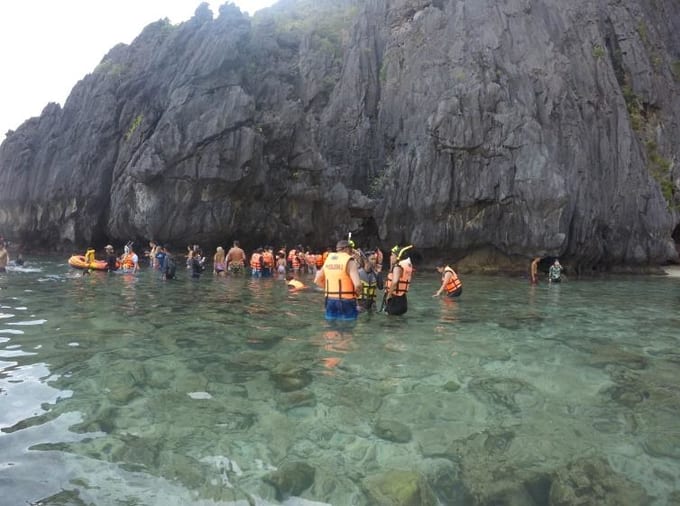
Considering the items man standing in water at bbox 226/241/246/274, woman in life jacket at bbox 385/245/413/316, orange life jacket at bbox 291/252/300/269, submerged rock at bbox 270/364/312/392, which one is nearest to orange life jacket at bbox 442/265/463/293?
woman in life jacket at bbox 385/245/413/316

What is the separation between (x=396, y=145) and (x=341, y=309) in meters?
33.3

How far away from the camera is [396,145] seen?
42.4 metres

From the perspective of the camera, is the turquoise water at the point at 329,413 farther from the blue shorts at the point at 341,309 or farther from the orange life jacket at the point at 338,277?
the orange life jacket at the point at 338,277

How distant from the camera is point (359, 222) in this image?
41.0 metres

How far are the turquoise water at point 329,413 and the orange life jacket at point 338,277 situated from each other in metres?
0.79

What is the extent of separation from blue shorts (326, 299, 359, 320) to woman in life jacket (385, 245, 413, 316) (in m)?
1.42

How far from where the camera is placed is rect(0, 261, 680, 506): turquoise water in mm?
4301

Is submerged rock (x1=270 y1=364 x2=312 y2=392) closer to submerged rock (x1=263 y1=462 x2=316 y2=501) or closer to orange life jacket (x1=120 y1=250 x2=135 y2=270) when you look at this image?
submerged rock (x1=263 y1=462 x2=316 y2=501)

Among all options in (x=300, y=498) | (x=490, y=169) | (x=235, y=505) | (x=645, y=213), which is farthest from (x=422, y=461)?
(x=645, y=213)

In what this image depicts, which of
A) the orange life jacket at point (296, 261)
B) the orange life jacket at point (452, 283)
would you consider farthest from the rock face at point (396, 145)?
the orange life jacket at point (452, 283)

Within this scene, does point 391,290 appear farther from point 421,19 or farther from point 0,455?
point 421,19

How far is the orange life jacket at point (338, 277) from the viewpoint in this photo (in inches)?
419

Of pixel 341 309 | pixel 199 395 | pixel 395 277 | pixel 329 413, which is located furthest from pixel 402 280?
pixel 199 395

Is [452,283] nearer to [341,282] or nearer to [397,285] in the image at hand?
[397,285]
